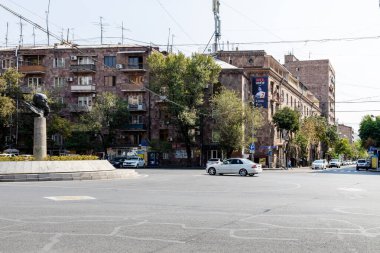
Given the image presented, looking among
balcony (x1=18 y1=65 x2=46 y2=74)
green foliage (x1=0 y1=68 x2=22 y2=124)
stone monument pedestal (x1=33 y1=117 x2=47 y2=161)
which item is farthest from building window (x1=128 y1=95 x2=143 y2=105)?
stone monument pedestal (x1=33 y1=117 x2=47 y2=161)

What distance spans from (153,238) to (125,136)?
59.6 metres

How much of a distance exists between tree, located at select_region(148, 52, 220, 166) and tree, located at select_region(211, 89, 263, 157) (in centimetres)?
281

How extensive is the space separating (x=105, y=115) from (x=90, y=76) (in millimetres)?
8820

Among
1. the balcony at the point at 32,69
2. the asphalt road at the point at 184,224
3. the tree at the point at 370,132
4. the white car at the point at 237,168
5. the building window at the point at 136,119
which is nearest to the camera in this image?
the asphalt road at the point at 184,224

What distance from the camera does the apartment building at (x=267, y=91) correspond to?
6831cm

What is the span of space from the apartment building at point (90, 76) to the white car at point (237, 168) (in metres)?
31.1

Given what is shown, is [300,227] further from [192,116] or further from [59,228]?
A: [192,116]

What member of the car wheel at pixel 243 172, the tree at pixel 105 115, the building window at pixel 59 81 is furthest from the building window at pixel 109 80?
the car wheel at pixel 243 172

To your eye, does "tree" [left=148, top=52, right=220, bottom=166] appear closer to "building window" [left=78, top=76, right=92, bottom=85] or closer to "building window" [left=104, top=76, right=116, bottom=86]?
"building window" [left=104, top=76, right=116, bottom=86]

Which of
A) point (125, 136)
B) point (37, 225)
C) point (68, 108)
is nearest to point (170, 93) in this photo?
point (125, 136)

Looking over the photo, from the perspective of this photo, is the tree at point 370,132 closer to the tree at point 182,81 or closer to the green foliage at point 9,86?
the tree at point 182,81

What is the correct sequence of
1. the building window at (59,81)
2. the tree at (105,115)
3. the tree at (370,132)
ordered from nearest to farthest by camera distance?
the tree at (105,115) < the building window at (59,81) < the tree at (370,132)

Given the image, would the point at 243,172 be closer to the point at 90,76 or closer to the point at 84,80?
the point at 90,76

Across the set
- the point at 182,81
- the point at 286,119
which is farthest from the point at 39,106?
the point at 286,119
